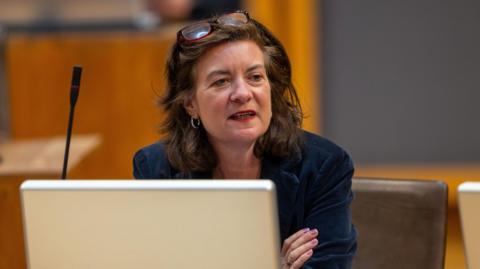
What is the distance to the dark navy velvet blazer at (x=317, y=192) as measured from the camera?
164 cm

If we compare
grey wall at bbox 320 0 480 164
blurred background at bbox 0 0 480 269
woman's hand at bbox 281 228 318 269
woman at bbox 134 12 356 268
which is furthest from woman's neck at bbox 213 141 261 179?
grey wall at bbox 320 0 480 164

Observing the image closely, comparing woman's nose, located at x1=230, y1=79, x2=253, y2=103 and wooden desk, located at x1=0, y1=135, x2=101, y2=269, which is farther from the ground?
woman's nose, located at x1=230, y1=79, x2=253, y2=103

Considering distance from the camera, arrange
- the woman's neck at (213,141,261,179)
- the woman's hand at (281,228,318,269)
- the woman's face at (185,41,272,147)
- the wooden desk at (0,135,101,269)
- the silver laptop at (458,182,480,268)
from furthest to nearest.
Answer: the wooden desk at (0,135,101,269) → the woman's neck at (213,141,261,179) → the woman's face at (185,41,272,147) → the woman's hand at (281,228,318,269) → the silver laptop at (458,182,480,268)

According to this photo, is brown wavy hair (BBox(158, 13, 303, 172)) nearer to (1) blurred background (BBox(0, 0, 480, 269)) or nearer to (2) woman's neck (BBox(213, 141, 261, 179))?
(2) woman's neck (BBox(213, 141, 261, 179))

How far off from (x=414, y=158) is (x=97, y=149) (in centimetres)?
168

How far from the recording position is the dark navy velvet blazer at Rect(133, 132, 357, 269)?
1.64m

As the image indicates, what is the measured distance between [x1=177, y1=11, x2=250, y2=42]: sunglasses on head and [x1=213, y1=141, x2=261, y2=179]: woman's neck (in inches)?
10.2

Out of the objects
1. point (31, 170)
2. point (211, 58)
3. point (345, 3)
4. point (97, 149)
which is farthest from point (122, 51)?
point (211, 58)

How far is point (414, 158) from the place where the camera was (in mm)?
4027

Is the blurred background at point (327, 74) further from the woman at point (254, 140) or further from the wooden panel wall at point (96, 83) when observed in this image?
the woman at point (254, 140)

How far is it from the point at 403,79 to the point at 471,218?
2.95m

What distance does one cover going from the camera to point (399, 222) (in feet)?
6.34

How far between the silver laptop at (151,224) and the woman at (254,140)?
1.57 ft

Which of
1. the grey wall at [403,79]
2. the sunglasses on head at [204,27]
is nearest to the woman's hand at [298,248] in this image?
the sunglasses on head at [204,27]
